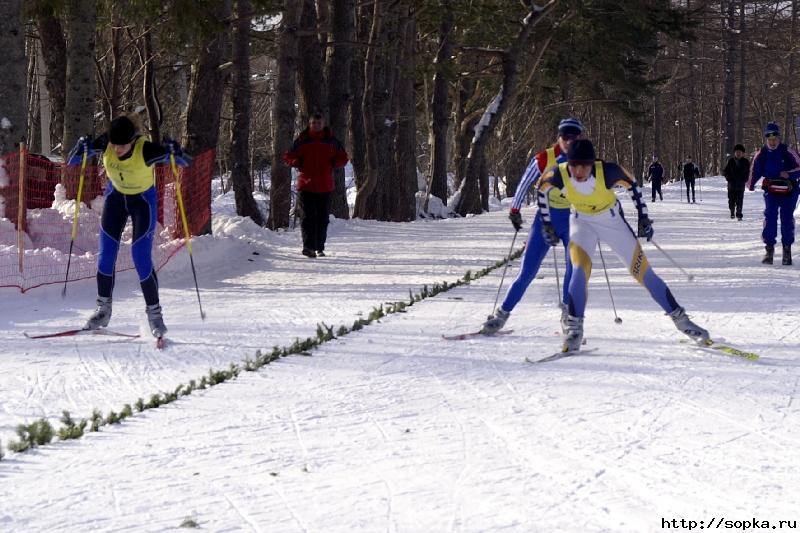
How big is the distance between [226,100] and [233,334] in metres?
41.0

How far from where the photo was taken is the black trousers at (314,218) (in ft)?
49.0

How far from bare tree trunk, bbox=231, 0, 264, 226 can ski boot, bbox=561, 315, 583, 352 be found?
13.0 meters

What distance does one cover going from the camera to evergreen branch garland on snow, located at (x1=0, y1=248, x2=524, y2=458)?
522 centimetres

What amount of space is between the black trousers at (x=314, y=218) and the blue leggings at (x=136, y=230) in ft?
21.2

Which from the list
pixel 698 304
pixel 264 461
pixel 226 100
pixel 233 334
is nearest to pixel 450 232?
pixel 698 304

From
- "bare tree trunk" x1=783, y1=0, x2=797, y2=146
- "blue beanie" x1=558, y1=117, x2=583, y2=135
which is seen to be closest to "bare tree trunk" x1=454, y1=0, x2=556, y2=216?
"bare tree trunk" x1=783, y1=0, x2=797, y2=146

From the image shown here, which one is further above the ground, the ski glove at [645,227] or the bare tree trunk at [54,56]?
the bare tree trunk at [54,56]

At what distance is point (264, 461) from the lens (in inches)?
190

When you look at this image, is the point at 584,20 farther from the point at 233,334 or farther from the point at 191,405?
the point at 191,405

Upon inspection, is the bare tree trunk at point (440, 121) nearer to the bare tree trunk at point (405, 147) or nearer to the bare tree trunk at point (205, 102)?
the bare tree trunk at point (405, 147)

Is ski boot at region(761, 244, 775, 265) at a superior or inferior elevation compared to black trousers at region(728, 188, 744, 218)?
inferior

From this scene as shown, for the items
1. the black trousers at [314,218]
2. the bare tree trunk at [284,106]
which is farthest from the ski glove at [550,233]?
the bare tree trunk at [284,106]

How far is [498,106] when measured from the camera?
29.0m

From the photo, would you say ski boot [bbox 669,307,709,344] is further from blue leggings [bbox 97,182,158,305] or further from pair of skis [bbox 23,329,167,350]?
pair of skis [bbox 23,329,167,350]
